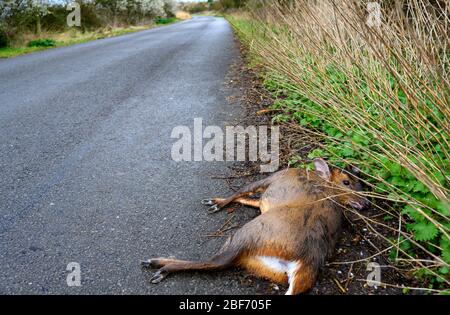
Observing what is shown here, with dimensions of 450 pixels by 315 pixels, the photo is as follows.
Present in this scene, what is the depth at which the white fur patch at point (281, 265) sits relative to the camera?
2123mm

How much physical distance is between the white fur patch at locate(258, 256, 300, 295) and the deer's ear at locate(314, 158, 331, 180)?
107cm

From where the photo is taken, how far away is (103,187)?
11.1 feet

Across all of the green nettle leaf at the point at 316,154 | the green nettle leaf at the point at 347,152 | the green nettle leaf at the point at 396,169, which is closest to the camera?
the green nettle leaf at the point at 396,169

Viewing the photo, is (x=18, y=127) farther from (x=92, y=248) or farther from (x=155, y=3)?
(x=155, y=3)

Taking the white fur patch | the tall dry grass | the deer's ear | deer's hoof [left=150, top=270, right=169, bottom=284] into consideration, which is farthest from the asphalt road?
the tall dry grass

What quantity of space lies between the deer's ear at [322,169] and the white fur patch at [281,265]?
1069mm

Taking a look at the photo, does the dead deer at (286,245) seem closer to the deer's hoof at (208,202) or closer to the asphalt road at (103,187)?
the asphalt road at (103,187)

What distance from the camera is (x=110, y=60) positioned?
10.2 meters

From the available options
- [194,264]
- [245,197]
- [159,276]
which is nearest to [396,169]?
[245,197]

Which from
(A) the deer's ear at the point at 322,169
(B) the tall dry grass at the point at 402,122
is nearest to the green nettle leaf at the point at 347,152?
(B) the tall dry grass at the point at 402,122

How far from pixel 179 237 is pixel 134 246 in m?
0.33

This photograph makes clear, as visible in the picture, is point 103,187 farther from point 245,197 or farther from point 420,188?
point 420,188

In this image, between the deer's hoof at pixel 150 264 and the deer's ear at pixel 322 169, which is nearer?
the deer's hoof at pixel 150 264

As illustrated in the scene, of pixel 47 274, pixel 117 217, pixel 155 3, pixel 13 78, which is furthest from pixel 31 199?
pixel 155 3
